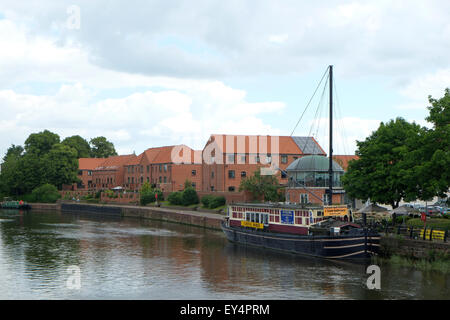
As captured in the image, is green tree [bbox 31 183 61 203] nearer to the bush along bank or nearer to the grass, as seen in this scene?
the grass

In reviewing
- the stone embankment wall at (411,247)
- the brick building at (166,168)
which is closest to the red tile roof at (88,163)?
the brick building at (166,168)

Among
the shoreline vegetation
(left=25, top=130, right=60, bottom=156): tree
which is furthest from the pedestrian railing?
(left=25, top=130, right=60, bottom=156): tree

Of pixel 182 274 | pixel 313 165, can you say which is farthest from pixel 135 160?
pixel 182 274

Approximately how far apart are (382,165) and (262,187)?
3138 centimetres

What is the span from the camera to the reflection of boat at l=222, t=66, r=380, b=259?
4450 centimetres

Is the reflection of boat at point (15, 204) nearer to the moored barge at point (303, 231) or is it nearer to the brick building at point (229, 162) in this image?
the brick building at point (229, 162)

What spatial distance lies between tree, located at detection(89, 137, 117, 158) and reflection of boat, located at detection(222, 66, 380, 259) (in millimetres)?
131049

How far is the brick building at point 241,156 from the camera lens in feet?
330

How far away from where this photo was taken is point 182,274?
137 ft

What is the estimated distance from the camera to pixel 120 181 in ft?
488

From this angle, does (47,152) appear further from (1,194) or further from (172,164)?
(172,164)

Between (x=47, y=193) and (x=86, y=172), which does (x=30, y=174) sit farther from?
(x=86, y=172)
